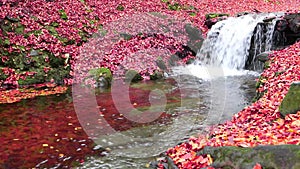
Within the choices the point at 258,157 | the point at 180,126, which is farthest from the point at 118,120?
the point at 258,157

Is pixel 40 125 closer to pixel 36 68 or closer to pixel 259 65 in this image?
pixel 36 68

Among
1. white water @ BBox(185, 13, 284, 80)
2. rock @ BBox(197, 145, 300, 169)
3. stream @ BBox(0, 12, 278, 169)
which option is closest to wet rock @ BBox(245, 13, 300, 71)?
white water @ BBox(185, 13, 284, 80)

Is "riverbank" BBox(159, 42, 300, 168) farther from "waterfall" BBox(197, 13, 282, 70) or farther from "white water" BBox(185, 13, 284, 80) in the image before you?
"waterfall" BBox(197, 13, 282, 70)

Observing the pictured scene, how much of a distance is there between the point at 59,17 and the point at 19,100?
206 inches

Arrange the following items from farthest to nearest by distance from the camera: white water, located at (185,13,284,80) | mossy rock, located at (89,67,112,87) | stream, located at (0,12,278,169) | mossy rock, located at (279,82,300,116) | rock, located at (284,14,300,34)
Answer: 1. white water, located at (185,13,284,80)
2. rock, located at (284,14,300,34)
3. mossy rock, located at (89,67,112,87)
4. stream, located at (0,12,278,169)
5. mossy rock, located at (279,82,300,116)

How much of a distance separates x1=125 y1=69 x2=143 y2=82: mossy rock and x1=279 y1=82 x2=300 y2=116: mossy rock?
6.86 metres

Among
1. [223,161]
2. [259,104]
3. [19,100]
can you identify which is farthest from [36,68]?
[223,161]

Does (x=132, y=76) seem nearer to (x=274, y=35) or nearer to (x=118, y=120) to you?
(x=118, y=120)

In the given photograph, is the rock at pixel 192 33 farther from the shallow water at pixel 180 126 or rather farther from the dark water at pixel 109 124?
the dark water at pixel 109 124

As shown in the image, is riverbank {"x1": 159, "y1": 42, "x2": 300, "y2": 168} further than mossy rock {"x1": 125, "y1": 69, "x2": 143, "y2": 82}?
No

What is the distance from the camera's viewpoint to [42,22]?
11938 millimetres

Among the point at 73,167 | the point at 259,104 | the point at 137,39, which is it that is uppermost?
the point at 137,39

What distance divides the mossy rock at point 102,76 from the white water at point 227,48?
11.5ft

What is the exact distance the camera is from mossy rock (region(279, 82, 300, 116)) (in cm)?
461
